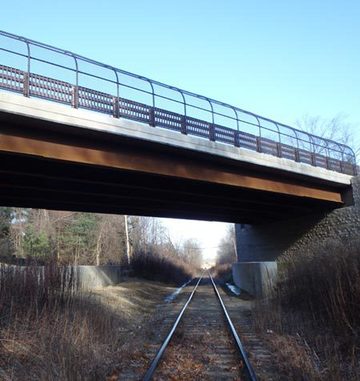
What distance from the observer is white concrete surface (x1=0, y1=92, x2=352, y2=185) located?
42.6 feet

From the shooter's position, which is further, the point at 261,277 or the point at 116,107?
the point at 261,277

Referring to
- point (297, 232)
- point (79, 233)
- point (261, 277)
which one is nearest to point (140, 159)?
point (261, 277)

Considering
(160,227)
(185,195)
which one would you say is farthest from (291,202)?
(160,227)

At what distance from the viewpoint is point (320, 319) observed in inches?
444

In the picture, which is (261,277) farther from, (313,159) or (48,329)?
(48,329)

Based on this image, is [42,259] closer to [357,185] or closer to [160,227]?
[357,185]

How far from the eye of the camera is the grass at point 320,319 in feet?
23.9

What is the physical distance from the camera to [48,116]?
13.5m

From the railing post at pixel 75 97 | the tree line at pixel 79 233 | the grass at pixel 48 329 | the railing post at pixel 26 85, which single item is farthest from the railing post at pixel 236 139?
the tree line at pixel 79 233

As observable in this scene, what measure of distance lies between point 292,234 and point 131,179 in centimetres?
1645

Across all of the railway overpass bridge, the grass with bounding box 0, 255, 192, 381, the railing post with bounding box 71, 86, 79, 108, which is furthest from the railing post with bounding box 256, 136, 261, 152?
the grass with bounding box 0, 255, 192, 381

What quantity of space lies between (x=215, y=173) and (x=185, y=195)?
11.0 ft

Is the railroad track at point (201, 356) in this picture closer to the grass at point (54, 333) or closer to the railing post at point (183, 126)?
the grass at point (54, 333)

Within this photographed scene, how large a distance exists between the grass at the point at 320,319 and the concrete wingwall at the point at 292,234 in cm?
587
